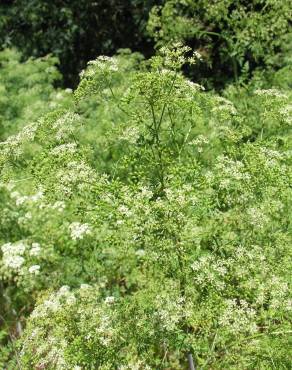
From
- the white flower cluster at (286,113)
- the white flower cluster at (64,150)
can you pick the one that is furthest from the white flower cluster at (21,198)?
the white flower cluster at (286,113)

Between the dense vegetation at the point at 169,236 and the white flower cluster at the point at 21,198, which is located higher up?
the dense vegetation at the point at 169,236

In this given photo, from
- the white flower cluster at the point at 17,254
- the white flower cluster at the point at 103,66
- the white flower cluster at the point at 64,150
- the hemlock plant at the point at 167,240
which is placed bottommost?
the white flower cluster at the point at 17,254

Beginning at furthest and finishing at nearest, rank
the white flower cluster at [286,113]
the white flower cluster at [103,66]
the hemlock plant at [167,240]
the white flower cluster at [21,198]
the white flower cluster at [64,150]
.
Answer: the white flower cluster at [21,198]
the white flower cluster at [286,113]
the white flower cluster at [103,66]
the white flower cluster at [64,150]
the hemlock plant at [167,240]

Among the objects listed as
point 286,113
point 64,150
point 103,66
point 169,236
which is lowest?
point 169,236

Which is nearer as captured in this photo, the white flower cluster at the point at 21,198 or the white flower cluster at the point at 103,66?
the white flower cluster at the point at 103,66

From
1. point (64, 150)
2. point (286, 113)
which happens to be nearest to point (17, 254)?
point (64, 150)

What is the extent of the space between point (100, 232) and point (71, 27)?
8.73 meters

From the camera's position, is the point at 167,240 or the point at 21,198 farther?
the point at 21,198

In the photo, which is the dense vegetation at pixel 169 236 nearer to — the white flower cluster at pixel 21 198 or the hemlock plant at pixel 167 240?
the hemlock plant at pixel 167 240

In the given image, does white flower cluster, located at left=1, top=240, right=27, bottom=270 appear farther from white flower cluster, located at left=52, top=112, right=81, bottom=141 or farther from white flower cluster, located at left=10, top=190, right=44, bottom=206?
white flower cluster, located at left=52, top=112, right=81, bottom=141

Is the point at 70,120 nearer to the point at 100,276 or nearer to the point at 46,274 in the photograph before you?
the point at 100,276

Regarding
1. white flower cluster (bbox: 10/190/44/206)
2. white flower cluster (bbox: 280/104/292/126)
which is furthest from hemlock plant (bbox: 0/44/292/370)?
white flower cluster (bbox: 10/190/44/206)

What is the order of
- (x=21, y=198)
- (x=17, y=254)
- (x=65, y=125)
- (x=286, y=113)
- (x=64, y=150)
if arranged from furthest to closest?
(x=21, y=198), (x=17, y=254), (x=286, y=113), (x=65, y=125), (x=64, y=150)

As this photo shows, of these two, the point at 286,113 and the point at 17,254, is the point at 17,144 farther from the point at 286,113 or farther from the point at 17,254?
the point at 17,254
